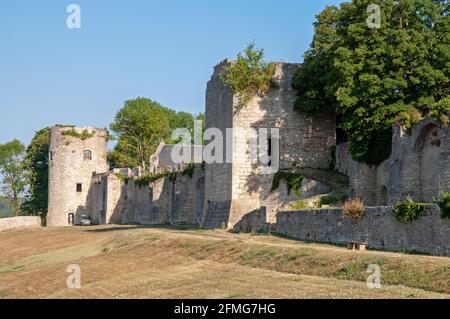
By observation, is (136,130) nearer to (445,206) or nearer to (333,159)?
(333,159)

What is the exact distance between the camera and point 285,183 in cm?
3641

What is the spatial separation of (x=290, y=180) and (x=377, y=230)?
12750 mm

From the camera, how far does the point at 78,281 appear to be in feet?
77.5

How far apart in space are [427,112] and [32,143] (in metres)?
53.7

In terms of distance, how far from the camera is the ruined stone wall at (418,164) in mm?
27891

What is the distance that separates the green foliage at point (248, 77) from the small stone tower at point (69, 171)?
32.0 meters

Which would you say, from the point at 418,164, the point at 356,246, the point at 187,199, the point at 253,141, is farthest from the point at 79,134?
the point at 356,246

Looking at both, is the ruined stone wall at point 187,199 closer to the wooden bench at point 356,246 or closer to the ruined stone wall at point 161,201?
the ruined stone wall at point 161,201

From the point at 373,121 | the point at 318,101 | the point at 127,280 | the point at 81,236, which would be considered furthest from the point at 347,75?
the point at 81,236

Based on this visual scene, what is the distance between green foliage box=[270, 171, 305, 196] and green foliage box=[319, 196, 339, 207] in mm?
2549

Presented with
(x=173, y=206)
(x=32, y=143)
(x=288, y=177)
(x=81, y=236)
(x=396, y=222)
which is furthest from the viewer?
(x=32, y=143)

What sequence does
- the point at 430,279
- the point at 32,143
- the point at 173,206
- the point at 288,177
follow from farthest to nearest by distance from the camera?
the point at 32,143 → the point at 173,206 → the point at 288,177 → the point at 430,279

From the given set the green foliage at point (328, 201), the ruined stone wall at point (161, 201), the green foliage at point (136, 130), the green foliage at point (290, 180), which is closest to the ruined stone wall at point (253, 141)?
the green foliage at point (290, 180)
